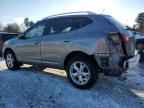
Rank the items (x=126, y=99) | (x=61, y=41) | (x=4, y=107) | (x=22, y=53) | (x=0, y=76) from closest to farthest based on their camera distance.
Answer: (x=4, y=107) < (x=126, y=99) < (x=61, y=41) < (x=0, y=76) < (x=22, y=53)

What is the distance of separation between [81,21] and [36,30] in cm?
188

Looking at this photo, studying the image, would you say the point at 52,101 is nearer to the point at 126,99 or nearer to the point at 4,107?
the point at 4,107

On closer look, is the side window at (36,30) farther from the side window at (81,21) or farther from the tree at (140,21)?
the tree at (140,21)

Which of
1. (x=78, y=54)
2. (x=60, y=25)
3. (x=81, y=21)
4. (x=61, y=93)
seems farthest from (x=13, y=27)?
(x=61, y=93)

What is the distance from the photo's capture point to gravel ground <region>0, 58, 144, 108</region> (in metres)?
5.41

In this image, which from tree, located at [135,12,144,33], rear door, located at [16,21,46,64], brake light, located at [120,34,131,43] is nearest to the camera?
brake light, located at [120,34,131,43]

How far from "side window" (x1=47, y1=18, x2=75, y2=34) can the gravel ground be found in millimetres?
1426

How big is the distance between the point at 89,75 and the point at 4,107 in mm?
2108

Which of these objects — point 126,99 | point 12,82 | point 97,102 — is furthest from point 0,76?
point 126,99

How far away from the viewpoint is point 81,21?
21.0 feet

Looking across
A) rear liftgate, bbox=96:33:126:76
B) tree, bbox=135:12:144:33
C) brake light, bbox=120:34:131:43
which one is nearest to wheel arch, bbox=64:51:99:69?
rear liftgate, bbox=96:33:126:76

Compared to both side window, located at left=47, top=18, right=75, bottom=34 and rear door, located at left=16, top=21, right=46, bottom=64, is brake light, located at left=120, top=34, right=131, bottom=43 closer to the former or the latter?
side window, located at left=47, top=18, right=75, bottom=34

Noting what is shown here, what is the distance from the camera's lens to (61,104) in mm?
5371

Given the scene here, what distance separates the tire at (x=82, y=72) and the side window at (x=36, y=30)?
168cm
